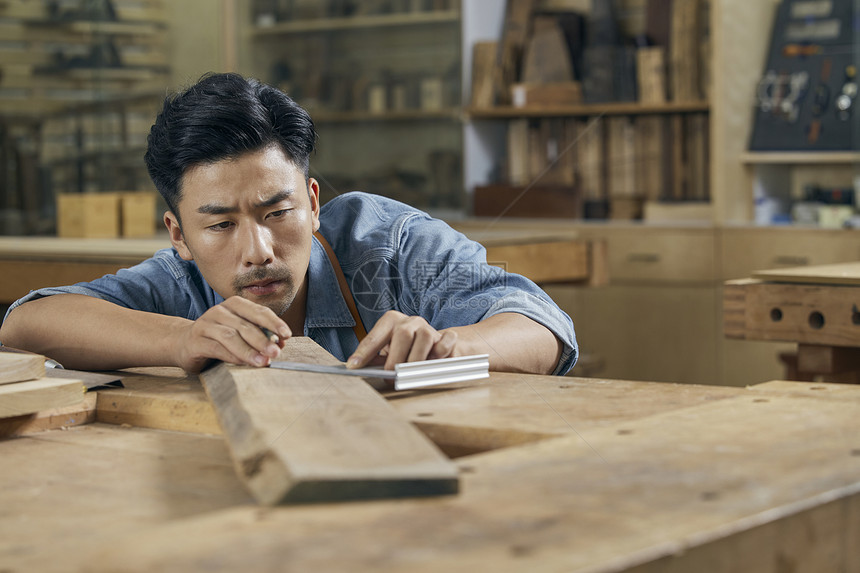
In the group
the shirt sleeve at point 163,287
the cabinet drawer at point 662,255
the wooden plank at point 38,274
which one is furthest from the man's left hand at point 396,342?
the cabinet drawer at point 662,255

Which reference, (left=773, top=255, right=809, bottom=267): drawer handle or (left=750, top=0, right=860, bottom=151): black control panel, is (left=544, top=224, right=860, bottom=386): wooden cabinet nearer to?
(left=773, top=255, right=809, bottom=267): drawer handle

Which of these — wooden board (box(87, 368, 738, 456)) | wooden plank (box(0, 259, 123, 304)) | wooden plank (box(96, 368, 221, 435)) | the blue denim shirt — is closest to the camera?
wooden board (box(87, 368, 738, 456))

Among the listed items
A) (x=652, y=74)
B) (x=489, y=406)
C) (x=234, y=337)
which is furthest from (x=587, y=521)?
(x=652, y=74)

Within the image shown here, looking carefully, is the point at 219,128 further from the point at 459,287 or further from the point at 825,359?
the point at 825,359

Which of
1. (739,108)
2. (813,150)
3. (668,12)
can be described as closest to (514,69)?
(668,12)

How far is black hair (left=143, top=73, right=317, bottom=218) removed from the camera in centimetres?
129

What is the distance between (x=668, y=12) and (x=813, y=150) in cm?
80

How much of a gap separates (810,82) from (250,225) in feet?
9.65

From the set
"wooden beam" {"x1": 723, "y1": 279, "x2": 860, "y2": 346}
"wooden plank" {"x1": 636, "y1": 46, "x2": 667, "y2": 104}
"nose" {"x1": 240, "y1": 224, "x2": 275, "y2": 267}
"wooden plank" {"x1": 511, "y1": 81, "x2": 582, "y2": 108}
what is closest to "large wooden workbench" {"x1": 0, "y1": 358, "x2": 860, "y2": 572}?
"nose" {"x1": 240, "y1": 224, "x2": 275, "y2": 267}

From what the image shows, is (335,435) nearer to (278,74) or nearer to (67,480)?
(67,480)

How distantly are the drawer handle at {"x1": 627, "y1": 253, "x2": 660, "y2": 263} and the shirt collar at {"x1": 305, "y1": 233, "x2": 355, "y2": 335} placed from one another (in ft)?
8.12

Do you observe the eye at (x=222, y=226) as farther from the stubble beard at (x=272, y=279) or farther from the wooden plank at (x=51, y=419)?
the wooden plank at (x=51, y=419)

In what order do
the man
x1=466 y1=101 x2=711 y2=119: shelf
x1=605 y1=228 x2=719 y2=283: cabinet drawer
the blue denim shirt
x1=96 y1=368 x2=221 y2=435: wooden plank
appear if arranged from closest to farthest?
1. x1=96 y1=368 x2=221 y2=435: wooden plank
2. the man
3. the blue denim shirt
4. x1=605 y1=228 x2=719 y2=283: cabinet drawer
5. x1=466 y1=101 x2=711 y2=119: shelf

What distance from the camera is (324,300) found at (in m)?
1.44
